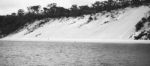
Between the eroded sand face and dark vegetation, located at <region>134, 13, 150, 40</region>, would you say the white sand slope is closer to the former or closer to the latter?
dark vegetation, located at <region>134, 13, 150, 40</region>

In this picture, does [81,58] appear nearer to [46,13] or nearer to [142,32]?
[142,32]

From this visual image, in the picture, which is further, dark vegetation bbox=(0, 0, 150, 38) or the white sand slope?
dark vegetation bbox=(0, 0, 150, 38)

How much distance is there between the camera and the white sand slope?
359 ft

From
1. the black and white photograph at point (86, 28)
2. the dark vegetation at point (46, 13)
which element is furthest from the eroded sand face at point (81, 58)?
the dark vegetation at point (46, 13)

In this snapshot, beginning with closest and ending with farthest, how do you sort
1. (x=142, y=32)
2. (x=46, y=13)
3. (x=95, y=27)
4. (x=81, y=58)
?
(x=81, y=58) → (x=142, y=32) → (x=95, y=27) → (x=46, y=13)

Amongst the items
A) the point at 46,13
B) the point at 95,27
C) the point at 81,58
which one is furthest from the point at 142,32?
the point at 46,13

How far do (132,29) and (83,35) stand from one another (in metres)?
25.1

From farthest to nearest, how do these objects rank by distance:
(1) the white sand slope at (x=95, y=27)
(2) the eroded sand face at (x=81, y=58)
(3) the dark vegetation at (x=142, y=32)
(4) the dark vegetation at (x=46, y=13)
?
(4) the dark vegetation at (x=46, y=13), (1) the white sand slope at (x=95, y=27), (3) the dark vegetation at (x=142, y=32), (2) the eroded sand face at (x=81, y=58)

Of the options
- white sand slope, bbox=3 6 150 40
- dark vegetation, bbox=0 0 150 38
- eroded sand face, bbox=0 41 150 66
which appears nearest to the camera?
eroded sand face, bbox=0 41 150 66

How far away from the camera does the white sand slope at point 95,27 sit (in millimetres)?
109438

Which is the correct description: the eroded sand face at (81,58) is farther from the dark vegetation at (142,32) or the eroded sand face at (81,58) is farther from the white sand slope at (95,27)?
the white sand slope at (95,27)

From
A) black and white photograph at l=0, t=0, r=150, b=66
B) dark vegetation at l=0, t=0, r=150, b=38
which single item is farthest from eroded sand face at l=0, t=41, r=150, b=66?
dark vegetation at l=0, t=0, r=150, b=38

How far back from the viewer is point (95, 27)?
404 ft

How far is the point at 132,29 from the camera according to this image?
343ft
